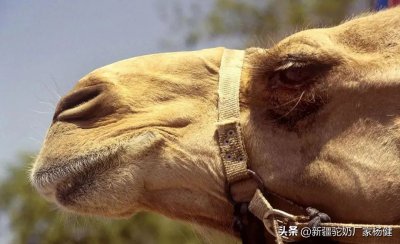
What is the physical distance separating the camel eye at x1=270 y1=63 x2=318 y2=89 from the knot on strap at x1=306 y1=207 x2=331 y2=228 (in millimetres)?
487

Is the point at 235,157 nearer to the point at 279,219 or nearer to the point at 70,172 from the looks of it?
the point at 279,219

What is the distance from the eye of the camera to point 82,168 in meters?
2.80

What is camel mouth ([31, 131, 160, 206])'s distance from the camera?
2.79 meters

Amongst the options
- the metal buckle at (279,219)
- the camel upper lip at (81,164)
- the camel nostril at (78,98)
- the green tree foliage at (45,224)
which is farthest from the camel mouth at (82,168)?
the green tree foliage at (45,224)

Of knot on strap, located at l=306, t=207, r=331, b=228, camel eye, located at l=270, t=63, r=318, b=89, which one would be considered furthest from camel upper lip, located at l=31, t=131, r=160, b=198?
knot on strap, located at l=306, t=207, r=331, b=228

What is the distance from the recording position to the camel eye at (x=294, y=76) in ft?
9.21

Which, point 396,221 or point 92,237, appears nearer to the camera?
point 396,221

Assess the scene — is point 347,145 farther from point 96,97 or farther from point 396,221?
Answer: point 96,97

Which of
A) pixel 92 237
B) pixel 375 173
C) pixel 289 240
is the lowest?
pixel 92 237

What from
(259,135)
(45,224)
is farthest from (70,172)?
(45,224)

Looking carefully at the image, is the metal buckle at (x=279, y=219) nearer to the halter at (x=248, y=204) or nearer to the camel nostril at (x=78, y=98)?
the halter at (x=248, y=204)

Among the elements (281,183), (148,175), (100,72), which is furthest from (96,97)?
(281,183)

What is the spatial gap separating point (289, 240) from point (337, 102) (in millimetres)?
551

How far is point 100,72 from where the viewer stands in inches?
120
